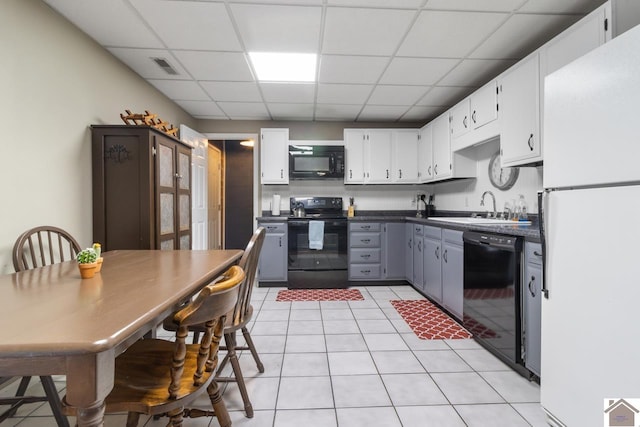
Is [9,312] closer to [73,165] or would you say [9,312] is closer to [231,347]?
[231,347]

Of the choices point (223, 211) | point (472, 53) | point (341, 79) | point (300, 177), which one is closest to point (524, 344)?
point (472, 53)

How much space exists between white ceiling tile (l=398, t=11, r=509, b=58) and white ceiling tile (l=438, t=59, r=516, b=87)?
24cm

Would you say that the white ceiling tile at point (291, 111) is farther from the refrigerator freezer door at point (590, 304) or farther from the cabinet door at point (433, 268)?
the refrigerator freezer door at point (590, 304)

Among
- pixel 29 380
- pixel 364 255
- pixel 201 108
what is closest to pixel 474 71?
pixel 364 255

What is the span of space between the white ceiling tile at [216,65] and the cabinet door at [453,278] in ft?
8.50

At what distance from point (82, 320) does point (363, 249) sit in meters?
3.51

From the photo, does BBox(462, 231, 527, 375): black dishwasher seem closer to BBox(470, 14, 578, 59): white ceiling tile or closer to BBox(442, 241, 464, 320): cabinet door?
BBox(442, 241, 464, 320): cabinet door

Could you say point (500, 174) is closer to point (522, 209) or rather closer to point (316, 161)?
point (522, 209)

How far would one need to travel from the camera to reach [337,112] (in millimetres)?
4156

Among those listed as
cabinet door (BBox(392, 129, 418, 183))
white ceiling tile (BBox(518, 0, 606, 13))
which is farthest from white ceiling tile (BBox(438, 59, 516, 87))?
cabinet door (BBox(392, 129, 418, 183))

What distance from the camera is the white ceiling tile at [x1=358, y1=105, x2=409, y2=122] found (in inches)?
156

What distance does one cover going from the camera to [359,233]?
4.09m

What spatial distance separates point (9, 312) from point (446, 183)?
14.3 ft

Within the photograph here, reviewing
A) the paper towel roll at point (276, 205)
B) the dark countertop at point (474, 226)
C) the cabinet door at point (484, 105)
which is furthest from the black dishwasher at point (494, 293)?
the paper towel roll at point (276, 205)
